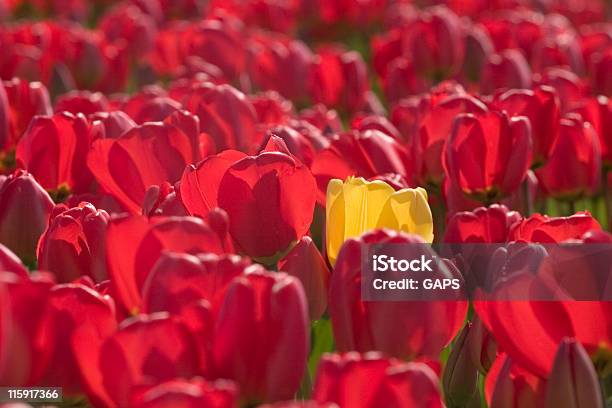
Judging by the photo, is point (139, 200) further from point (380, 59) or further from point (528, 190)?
point (380, 59)

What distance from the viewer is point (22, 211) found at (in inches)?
66.8

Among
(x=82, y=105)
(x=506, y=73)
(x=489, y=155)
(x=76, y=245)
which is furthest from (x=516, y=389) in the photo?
(x=506, y=73)

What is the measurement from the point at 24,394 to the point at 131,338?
0.50ft

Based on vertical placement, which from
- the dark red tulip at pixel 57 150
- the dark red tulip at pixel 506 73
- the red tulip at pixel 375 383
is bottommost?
the red tulip at pixel 375 383

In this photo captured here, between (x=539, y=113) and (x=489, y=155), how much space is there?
0.26 m

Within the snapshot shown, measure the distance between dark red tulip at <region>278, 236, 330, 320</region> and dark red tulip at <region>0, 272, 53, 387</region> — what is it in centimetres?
40

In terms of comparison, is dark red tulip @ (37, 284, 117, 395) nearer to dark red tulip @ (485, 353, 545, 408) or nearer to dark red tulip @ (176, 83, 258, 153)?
dark red tulip @ (485, 353, 545, 408)

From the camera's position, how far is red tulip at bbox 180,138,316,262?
1.45 metres

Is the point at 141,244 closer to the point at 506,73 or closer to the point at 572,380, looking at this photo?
the point at 572,380

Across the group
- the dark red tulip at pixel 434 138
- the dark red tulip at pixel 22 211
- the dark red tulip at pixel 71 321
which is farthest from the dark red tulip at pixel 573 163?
the dark red tulip at pixel 71 321

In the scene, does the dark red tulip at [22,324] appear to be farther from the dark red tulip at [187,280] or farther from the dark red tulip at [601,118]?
the dark red tulip at [601,118]

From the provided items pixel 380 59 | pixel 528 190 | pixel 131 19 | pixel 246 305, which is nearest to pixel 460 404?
pixel 246 305

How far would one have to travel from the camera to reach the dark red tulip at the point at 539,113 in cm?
208

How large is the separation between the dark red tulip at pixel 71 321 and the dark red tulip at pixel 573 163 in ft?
Result: 3.88
